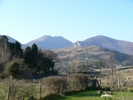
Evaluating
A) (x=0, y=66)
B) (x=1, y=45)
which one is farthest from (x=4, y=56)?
(x=1, y=45)

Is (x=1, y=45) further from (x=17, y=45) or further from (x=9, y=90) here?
(x=9, y=90)

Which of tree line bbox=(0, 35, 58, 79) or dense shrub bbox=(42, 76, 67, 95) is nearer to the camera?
dense shrub bbox=(42, 76, 67, 95)

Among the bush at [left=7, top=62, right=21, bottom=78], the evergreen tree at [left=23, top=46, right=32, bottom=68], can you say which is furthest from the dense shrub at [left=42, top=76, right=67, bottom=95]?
the evergreen tree at [left=23, top=46, right=32, bottom=68]

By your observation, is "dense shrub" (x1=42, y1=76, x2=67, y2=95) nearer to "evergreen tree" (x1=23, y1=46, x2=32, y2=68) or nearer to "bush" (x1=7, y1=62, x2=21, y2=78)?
"bush" (x1=7, y1=62, x2=21, y2=78)

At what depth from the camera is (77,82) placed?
78.3ft

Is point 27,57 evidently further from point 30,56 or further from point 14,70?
point 14,70

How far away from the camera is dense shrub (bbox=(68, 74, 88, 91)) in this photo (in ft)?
74.2

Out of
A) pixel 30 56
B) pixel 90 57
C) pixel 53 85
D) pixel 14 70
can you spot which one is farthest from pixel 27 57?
pixel 90 57

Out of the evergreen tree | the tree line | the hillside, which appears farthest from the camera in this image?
the hillside

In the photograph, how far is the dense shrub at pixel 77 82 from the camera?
22.6 metres

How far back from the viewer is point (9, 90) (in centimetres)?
1258

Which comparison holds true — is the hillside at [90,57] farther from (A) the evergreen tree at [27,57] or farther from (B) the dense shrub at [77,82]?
(B) the dense shrub at [77,82]

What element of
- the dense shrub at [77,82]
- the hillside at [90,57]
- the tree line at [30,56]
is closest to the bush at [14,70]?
the dense shrub at [77,82]

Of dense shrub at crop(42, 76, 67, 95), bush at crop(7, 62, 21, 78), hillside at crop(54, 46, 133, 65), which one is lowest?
dense shrub at crop(42, 76, 67, 95)
